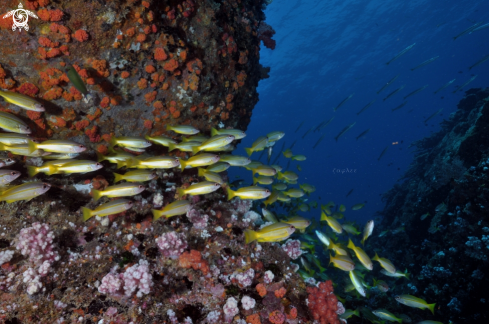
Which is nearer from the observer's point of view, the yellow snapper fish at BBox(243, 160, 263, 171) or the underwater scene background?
the underwater scene background

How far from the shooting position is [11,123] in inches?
136

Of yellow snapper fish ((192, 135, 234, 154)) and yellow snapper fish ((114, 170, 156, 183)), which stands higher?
yellow snapper fish ((192, 135, 234, 154))

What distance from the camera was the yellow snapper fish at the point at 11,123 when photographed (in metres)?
3.37

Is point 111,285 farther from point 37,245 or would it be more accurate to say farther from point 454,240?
point 454,240

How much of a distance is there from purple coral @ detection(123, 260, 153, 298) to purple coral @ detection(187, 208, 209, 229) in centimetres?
148

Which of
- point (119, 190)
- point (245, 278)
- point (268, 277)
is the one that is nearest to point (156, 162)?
point (119, 190)

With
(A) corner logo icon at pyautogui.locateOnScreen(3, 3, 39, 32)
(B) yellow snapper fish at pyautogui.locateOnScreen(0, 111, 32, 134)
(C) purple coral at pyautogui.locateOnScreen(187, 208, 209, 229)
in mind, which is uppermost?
(A) corner logo icon at pyautogui.locateOnScreen(3, 3, 39, 32)

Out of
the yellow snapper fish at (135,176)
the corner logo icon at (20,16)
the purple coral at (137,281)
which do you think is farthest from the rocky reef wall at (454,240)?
the corner logo icon at (20,16)

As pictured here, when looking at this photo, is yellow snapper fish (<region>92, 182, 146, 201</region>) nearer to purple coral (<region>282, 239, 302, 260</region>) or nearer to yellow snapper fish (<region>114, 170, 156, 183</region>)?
yellow snapper fish (<region>114, 170, 156, 183</region>)

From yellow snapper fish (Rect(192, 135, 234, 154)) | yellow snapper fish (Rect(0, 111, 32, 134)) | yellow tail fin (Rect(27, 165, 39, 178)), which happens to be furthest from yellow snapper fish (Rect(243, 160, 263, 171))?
yellow snapper fish (Rect(0, 111, 32, 134))

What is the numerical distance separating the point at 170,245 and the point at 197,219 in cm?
89

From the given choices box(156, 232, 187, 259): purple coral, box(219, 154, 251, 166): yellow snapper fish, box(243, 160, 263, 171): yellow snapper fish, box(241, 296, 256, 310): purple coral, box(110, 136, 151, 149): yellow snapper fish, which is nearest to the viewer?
box(241, 296, 256, 310): purple coral

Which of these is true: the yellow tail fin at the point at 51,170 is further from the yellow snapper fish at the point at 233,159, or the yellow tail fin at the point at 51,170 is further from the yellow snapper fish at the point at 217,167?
the yellow snapper fish at the point at 233,159

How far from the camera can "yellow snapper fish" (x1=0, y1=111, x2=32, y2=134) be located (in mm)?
3369
